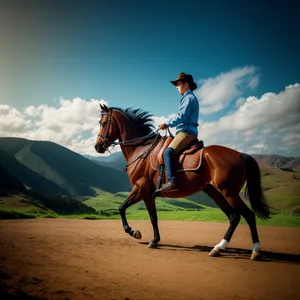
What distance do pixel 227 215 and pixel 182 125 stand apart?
3087 mm

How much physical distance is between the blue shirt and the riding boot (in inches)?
31.0

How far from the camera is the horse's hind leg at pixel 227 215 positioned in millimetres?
5898

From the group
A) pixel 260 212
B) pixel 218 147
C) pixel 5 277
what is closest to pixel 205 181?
pixel 218 147

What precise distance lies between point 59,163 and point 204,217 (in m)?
112

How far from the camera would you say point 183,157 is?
6328 millimetres

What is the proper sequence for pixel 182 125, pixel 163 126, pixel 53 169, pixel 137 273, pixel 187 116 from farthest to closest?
1. pixel 53 169
2. pixel 163 126
3. pixel 182 125
4. pixel 187 116
5. pixel 137 273

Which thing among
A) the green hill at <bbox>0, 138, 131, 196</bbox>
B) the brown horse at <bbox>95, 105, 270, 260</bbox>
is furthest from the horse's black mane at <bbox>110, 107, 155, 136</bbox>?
the green hill at <bbox>0, 138, 131, 196</bbox>

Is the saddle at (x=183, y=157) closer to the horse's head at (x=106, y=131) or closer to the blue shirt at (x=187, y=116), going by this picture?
the blue shirt at (x=187, y=116)

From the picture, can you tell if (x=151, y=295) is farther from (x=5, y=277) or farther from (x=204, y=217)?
(x=204, y=217)

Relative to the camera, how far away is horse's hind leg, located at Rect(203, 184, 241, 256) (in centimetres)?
590

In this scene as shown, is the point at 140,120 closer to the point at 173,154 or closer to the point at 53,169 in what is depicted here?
the point at 173,154

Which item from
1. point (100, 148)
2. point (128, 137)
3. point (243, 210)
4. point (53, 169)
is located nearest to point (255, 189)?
point (243, 210)

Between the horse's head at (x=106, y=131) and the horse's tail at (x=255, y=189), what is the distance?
433cm

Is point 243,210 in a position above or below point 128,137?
below
